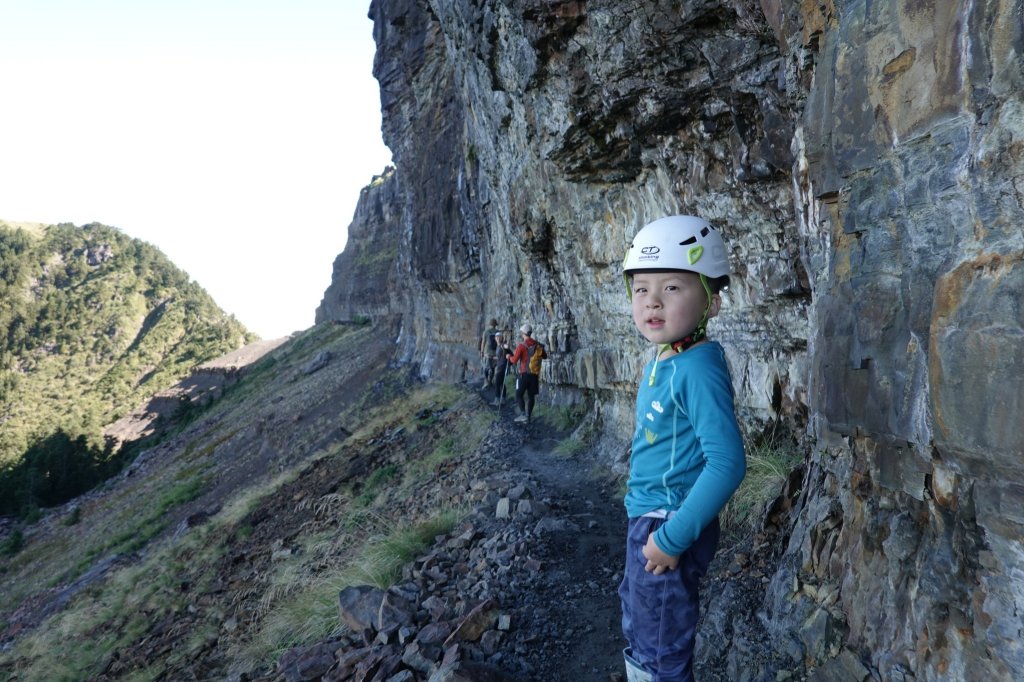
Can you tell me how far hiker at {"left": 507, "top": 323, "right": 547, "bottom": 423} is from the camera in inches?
521

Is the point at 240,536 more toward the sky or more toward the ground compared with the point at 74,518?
more toward the sky

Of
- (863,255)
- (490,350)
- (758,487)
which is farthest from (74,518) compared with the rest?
(863,255)

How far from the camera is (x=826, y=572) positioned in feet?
10.2

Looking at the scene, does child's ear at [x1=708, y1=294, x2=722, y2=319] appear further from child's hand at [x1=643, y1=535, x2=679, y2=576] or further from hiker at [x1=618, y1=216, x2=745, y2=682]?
child's hand at [x1=643, y1=535, x2=679, y2=576]

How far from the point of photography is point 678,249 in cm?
257

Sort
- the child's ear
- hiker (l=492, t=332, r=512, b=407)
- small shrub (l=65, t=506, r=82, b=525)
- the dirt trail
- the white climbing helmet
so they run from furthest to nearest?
small shrub (l=65, t=506, r=82, b=525)
hiker (l=492, t=332, r=512, b=407)
the dirt trail
the child's ear
the white climbing helmet

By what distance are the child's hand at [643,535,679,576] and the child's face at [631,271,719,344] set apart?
832 mm

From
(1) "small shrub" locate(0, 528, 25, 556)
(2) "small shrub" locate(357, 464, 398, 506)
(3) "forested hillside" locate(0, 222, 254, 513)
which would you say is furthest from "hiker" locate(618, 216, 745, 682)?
(3) "forested hillside" locate(0, 222, 254, 513)

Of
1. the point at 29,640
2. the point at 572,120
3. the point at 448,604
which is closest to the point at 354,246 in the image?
the point at 29,640

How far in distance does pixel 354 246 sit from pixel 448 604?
62.0 meters

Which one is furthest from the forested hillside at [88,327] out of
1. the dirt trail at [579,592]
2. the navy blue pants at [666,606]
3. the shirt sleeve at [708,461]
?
the shirt sleeve at [708,461]

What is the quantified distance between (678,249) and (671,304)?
233 millimetres

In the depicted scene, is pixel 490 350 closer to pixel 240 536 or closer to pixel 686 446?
pixel 240 536

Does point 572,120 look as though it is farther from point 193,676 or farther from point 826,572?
point 193,676
